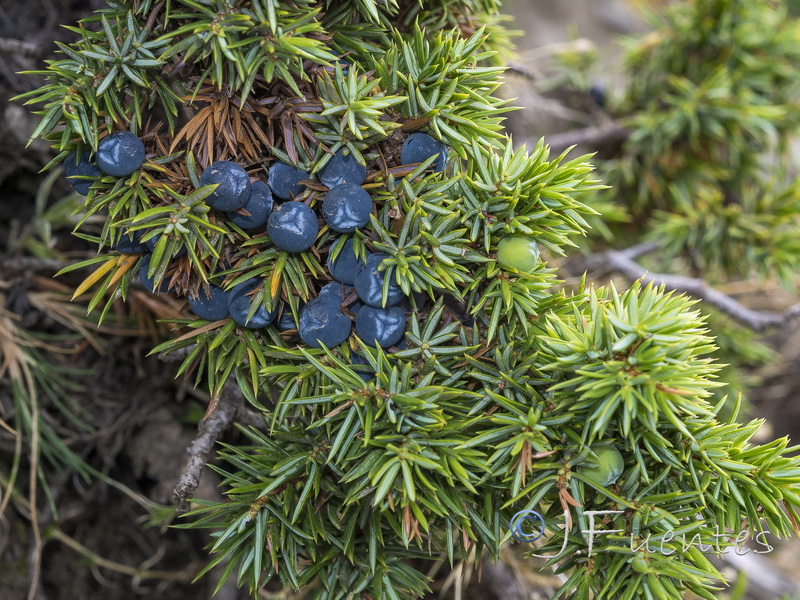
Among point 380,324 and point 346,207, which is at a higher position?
point 346,207

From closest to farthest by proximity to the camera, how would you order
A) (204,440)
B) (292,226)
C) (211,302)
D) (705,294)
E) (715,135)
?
1. (292,226)
2. (211,302)
3. (204,440)
4. (705,294)
5. (715,135)

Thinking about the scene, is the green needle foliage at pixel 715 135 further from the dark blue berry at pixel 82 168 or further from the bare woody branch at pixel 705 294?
the dark blue berry at pixel 82 168

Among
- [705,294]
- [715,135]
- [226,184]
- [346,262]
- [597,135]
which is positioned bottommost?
[705,294]

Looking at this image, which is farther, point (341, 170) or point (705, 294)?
point (705, 294)

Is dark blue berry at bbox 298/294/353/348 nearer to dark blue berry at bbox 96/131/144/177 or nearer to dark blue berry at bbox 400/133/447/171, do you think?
dark blue berry at bbox 400/133/447/171

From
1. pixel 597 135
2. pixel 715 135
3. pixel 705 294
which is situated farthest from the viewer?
pixel 597 135
